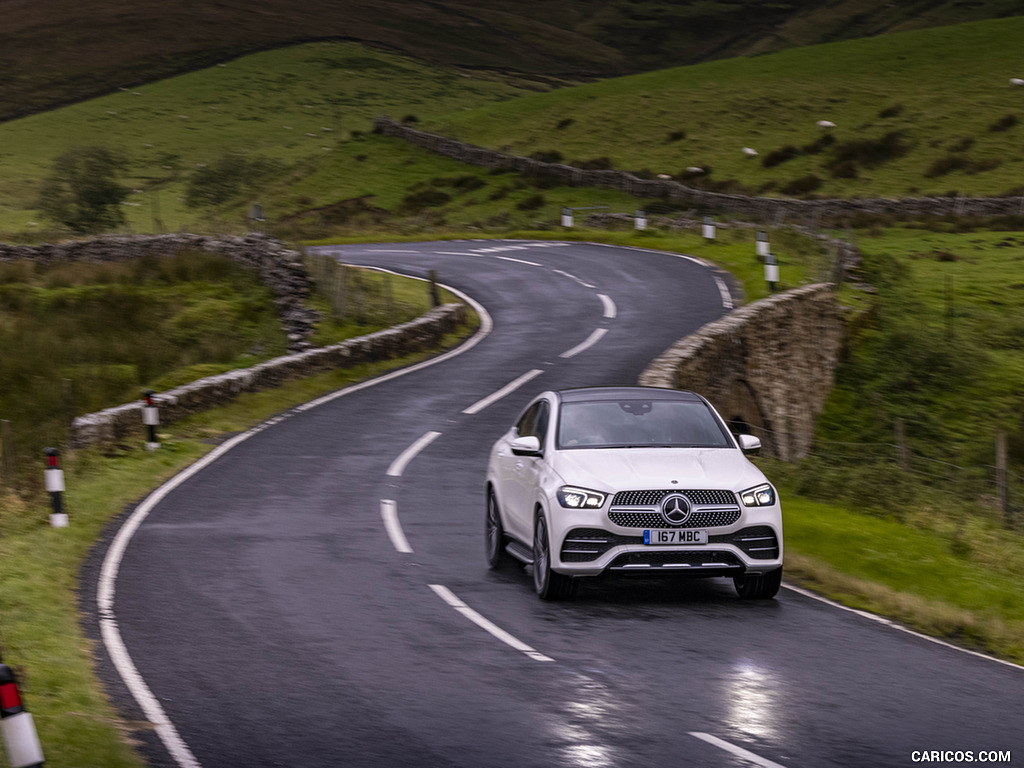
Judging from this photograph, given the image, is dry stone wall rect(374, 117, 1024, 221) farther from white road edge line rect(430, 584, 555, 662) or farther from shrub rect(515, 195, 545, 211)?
white road edge line rect(430, 584, 555, 662)

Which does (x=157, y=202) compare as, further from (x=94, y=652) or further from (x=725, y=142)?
(x=94, y=652)

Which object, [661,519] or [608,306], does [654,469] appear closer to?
[661,519]

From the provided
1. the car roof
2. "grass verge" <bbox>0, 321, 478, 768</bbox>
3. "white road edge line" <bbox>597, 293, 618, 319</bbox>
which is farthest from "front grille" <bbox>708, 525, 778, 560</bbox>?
"white road edge line" <bbox>597, 293, 618, 319</bbox>

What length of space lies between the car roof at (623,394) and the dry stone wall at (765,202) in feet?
146

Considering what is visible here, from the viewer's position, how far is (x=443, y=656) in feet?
30.7

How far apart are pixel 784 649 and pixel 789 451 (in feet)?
62.8

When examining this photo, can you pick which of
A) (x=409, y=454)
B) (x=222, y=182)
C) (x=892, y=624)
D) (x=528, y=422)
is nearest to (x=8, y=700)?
(x=892, y=624)

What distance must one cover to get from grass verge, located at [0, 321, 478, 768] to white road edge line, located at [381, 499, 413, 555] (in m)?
3.17

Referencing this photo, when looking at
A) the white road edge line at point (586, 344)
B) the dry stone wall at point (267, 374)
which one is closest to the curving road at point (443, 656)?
the dry stone wall at point (267, 374)

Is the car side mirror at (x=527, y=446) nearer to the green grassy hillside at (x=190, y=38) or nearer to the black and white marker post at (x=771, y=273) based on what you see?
the black and white marker post at (x=771, y=273)

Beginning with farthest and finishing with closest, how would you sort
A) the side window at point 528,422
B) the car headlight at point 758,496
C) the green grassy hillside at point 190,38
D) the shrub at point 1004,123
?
the green grassy hillside at point 190,38, the shrub at point 1004,123, the side window at point 528,422, the car headlight at point 758,496

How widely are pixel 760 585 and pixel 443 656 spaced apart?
3171 mm

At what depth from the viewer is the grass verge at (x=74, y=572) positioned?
7.56 meters

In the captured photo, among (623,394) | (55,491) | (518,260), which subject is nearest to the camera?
Result: (623,394)
